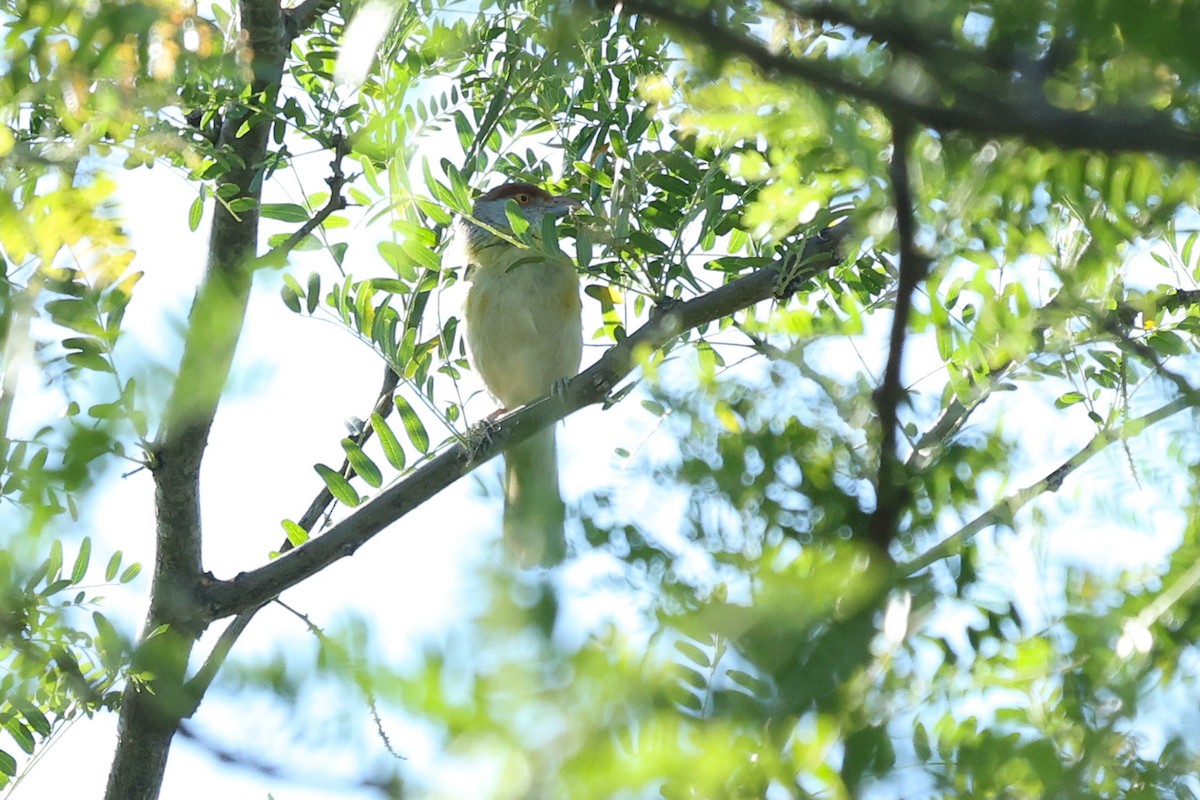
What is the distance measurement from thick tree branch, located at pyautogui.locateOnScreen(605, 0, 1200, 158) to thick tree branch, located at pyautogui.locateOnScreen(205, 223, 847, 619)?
271 cm

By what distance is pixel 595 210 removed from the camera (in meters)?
4.00

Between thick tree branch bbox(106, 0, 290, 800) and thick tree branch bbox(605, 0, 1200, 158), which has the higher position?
thick tree branch bbox(106, 0, 290, 800)

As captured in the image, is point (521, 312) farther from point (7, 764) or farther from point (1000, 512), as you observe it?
point (1000, 512)

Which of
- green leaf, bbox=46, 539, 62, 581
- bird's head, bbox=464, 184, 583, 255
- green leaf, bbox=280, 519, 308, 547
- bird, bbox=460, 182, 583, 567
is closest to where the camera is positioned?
green leaf, bbox=46, 539, 62, 581

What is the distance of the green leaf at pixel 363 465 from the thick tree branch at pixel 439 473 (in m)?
0.09

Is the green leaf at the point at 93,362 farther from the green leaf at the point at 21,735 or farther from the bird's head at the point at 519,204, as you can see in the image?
the bird's head at the point at 519,204

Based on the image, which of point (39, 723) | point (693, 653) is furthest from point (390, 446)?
point (693, 653)

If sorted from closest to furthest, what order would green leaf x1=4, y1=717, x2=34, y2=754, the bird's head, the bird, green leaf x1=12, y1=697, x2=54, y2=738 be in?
green leaf x1=12, y1=697, x2=54, y2=738 < green leaf x1=4, y1=717, x2=34, y2=754 < the bird's head < the bird

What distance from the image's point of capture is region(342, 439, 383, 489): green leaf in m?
4.15

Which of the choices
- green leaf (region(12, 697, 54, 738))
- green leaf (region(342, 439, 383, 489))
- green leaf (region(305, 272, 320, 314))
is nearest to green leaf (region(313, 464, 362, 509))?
green leaf (region(342, 439, 383, 489))

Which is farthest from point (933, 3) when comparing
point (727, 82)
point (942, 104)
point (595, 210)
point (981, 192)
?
point (595, 210)

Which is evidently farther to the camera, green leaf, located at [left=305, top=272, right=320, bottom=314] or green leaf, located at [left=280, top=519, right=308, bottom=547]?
green leaf, located at [left=280, top=519, right=308, bottom=547]

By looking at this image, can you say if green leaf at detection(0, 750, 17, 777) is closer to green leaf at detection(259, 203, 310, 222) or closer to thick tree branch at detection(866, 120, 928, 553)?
green leaf at detection(259, 203, 310, 222)

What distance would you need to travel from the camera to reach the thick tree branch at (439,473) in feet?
12.1
